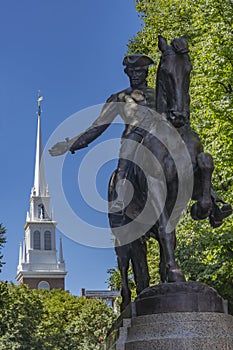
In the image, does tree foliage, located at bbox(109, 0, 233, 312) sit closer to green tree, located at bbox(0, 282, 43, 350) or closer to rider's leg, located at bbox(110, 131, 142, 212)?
rider's leg, located at bbox(110, 131, 142, 212)

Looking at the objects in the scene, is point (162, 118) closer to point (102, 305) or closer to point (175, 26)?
point (175, 26)

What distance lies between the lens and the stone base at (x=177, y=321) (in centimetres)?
668

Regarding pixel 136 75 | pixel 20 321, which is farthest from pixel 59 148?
pixel 20 321

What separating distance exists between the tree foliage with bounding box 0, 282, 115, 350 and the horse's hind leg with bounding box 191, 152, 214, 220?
32829mm

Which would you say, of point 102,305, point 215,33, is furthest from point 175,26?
point 102,305

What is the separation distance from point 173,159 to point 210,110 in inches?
485

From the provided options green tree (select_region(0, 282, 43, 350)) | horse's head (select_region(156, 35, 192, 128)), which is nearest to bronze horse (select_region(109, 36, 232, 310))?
horse's head (select_region(156, 35, 192, 128))

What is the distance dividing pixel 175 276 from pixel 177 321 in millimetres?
738

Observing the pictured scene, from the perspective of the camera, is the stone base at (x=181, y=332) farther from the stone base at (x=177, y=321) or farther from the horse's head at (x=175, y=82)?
the horse's head at (x=175, y=82)

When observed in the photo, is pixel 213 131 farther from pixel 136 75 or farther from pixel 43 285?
pixel 43 285

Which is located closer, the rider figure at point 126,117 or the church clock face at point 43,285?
the rider figure at point 126,117

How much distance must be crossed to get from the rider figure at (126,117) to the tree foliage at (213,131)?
982cm

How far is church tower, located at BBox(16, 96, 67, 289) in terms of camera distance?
13325cm

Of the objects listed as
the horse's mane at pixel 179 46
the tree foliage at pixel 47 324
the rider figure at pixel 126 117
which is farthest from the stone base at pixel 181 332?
the tree foliage at pixel 47 324
